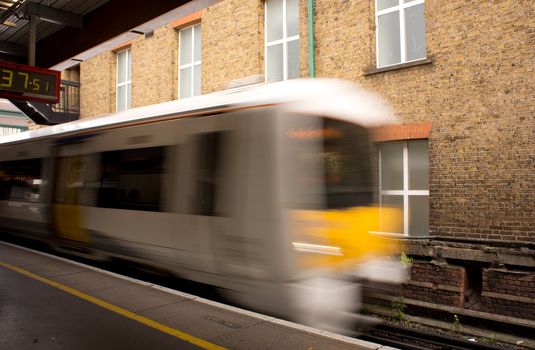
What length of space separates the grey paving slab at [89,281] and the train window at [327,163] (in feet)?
9.54

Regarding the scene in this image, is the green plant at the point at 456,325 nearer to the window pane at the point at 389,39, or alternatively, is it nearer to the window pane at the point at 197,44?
the window pane at the point at 389,39

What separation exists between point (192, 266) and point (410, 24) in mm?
8120

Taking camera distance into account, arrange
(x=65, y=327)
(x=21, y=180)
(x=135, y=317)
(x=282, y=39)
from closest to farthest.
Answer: (x=65, y=327)
(x=135, y=317)
(x=21, y=180)
(x=282, y=39)

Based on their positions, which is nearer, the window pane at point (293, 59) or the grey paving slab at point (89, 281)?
the grey paving slab at point (89, 281)

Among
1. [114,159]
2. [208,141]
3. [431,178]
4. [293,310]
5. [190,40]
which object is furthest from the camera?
[190,40]

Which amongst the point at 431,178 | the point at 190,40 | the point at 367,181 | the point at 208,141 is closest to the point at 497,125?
the point at 431,178

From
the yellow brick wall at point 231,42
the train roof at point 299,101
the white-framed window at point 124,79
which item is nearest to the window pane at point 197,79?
the yellow brick wall at point 231,42

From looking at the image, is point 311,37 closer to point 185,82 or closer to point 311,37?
point 311,37

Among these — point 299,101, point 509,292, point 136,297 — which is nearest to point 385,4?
point 509,292

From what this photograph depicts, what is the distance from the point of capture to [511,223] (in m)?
8.68

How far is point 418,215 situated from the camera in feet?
33.6

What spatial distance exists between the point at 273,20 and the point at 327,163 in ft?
30.4

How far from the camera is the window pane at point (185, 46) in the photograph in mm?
15609

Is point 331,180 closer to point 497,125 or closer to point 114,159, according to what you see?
point 114,159
